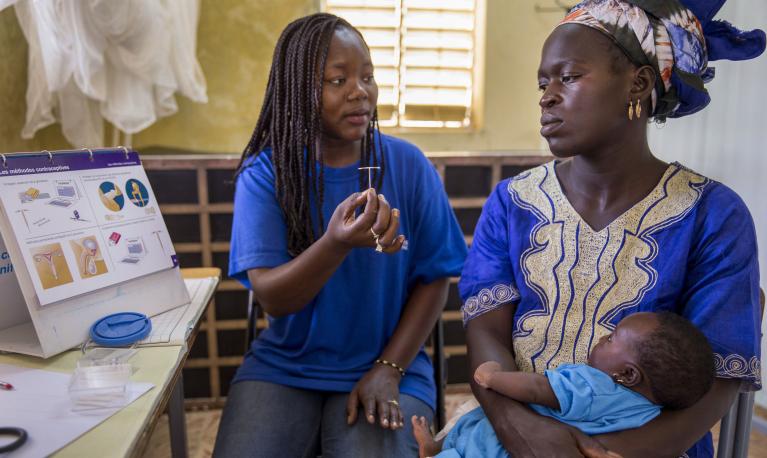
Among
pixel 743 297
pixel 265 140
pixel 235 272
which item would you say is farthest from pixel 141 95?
pixel 743 297

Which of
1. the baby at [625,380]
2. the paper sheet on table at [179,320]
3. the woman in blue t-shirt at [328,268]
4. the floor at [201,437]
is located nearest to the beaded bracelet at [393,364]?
the woman in blue t-shirt at [328,268]

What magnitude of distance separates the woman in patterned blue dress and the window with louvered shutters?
225 cm

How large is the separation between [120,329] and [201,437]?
4.70ft

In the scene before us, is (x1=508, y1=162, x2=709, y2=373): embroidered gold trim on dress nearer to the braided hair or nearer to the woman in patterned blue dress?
the woman in patterned blue dress

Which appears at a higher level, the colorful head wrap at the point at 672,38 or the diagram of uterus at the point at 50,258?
the colorful head wrap at the point at 672,38

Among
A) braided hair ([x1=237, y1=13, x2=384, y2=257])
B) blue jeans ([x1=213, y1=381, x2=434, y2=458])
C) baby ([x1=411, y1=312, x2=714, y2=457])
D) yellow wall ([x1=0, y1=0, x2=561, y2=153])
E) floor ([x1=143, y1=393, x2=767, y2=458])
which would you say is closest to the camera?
baby ([x1=411, y1=312, x2=714, y2=457])

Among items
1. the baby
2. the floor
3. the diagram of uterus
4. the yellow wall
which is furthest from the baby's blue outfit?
the yellow wall

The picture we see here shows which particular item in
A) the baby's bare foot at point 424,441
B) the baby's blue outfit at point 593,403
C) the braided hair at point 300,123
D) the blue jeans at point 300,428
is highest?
the braided hair at point 300,123

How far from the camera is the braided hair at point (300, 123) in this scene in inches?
54.9

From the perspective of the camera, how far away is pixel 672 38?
114cm

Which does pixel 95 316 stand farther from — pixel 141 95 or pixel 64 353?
Answer: pixel 141 95

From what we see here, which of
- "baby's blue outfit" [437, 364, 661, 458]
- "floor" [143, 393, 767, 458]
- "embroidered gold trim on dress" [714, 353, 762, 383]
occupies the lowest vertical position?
"floor" [143, 393, 767, 458]

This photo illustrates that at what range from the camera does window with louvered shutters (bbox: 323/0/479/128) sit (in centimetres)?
335

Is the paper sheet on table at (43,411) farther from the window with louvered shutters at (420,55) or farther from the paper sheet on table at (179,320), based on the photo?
the window with louvered shutters at (420,55)
